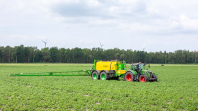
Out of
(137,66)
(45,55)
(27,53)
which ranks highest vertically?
(27,53)

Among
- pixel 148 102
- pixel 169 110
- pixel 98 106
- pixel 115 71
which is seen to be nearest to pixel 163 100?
pixel 148 102

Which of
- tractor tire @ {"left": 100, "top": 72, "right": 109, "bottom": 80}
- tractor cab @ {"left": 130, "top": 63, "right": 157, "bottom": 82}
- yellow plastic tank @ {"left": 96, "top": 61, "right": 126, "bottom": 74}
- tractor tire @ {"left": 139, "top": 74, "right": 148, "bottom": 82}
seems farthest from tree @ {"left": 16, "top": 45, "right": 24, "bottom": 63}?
tractor tire @ {"left": 139, "top": 74, "right": 148, "bottom": 82}

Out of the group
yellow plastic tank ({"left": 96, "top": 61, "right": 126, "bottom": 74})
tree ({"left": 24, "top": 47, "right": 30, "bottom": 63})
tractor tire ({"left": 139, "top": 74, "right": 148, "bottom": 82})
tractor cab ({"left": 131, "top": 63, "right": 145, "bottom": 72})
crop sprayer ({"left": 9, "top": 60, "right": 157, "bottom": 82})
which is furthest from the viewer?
tree ({"left": 24, "top": 47, "right": 30, "bottom": 63})

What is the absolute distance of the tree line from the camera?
15362cm

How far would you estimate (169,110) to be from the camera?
10.9 meters

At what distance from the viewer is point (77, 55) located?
17325 cm

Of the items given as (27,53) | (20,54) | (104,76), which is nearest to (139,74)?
(104,76)

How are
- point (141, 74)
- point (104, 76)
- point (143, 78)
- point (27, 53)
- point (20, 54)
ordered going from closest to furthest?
point (143, 78) < point (141, 74) < point (104, 76) < point (20, 54) < point (27, 53)

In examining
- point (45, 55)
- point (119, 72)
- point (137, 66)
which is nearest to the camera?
point (137, 66)

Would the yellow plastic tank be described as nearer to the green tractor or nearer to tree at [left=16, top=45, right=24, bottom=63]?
the green tractor

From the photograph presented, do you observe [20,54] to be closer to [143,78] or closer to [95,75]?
[95,75]

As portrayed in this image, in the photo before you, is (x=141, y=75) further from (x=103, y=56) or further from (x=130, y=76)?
(x=103, y=56)

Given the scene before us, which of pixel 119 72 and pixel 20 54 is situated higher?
pixel 20 54

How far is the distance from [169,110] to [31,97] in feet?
30.9
